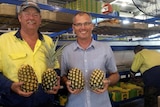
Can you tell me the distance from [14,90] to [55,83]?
0.31 m

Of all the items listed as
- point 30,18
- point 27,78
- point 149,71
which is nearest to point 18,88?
point 27,78

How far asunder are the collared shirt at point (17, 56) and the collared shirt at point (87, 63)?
0.82 feet

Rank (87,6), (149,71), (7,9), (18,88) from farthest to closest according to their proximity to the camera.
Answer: (149,71), (87,6), (7,9), (18,88)

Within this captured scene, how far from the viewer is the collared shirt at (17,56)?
1.54m

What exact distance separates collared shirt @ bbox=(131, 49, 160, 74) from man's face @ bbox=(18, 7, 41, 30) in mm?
2808

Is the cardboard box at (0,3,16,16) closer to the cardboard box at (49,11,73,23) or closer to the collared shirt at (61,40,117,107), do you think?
the cardboard box at (49,11,73,23)

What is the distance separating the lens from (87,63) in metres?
1.77

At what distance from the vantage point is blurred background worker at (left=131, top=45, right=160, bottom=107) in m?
3.80

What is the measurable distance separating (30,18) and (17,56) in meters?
0.33

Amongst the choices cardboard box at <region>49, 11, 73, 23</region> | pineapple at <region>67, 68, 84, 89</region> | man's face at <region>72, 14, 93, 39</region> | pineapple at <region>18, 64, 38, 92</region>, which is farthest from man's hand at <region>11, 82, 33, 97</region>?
cardboard box at <region>49, 11, 73, 23</region>

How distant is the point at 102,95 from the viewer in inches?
70.6

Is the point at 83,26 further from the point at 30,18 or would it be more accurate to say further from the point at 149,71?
the point at 149,71

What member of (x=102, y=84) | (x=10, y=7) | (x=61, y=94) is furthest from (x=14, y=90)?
(x=61, y=94)

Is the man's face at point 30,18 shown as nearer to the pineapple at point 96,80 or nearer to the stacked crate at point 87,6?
the pineapple at point 96,80
